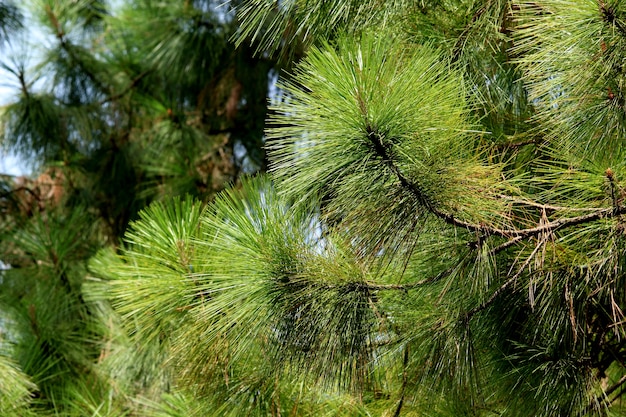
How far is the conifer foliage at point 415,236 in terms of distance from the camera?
1304 millimetres

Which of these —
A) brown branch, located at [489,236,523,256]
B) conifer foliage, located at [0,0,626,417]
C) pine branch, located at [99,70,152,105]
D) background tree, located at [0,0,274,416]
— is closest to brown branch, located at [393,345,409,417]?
conifer foliage, located at [0,0,626,417]

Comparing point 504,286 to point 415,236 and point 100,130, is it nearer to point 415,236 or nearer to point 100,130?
point 415,236

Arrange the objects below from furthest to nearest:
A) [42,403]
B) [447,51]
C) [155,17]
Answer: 1. [155,17]
2. [42,403]
3. [447,51]

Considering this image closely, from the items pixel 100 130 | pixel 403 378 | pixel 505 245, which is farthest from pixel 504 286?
pixel 100 130

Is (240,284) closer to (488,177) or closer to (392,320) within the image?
(392,320)

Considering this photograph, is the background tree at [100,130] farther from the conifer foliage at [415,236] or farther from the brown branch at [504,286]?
the brown branch at [504,286]

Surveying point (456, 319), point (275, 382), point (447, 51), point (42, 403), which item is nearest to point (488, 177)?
point (456, 319)

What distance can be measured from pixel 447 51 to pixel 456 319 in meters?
0.47

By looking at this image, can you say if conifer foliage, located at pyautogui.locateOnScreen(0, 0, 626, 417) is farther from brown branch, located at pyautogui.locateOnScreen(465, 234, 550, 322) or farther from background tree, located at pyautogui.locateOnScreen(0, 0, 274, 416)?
background tree, located at pyautogui.locateOnScreen(0, 0, 274, 416)

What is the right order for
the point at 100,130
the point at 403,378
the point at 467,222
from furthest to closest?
the point at 100,130, the point at 403,378, the point at 467,222

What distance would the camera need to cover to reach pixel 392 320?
4.98ft

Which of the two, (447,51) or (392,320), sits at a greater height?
(447,51)

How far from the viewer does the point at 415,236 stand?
1.37 metres

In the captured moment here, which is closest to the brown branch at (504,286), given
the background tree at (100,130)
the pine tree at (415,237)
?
the pine tree at (415,237)
